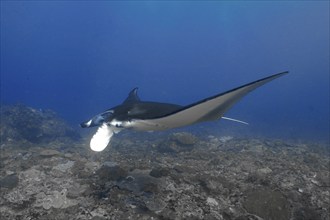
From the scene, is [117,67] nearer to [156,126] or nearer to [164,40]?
[164,40]

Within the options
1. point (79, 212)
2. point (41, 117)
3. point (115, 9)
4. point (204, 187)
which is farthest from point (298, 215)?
point (115, 9)

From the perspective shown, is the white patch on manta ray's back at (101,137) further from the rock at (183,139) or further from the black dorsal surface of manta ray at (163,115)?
the rock at (183,139)

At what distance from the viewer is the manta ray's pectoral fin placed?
10.4 ft

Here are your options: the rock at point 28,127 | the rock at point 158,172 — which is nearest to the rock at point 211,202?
the rock at point 158,172

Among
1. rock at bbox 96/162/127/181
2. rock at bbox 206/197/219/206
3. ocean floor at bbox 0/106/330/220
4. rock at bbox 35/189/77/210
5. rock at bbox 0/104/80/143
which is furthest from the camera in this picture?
rock at bbox 0/104/80/143

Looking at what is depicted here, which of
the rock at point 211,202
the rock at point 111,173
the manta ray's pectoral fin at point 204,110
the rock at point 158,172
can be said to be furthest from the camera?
the rock at point 158,172

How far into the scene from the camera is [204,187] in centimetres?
540

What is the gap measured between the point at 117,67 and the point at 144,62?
761 inches

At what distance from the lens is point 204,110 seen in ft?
11.5

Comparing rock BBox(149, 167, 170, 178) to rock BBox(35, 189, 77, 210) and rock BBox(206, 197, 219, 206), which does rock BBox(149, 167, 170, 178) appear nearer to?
rock BBox(206, 197, 219, 206)

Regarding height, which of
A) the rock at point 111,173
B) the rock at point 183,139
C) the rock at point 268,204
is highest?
the rock at point 111,173

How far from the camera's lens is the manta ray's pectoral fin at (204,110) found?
10.4 ft

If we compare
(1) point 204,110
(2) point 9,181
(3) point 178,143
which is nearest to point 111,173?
(2) point 9,181

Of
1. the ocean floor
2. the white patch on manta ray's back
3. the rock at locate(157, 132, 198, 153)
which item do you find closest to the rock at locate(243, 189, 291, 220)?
the ocean floor
